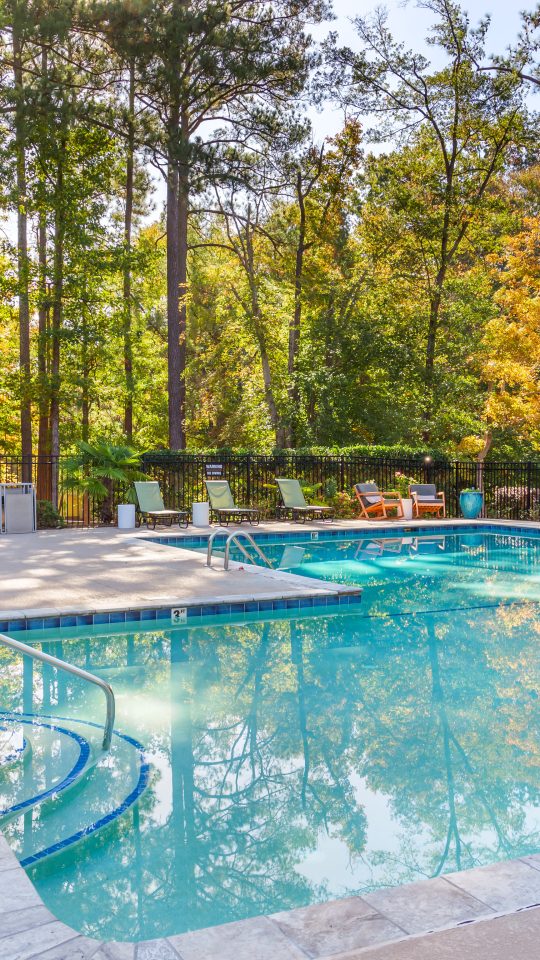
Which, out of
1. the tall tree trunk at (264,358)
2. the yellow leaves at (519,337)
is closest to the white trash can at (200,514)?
the tall tree trunk at (264,358)

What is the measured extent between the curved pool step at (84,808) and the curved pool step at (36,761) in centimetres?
5

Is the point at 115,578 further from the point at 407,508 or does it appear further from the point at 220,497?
the point at 407,508

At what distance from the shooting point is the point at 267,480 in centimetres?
1786

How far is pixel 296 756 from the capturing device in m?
4.64

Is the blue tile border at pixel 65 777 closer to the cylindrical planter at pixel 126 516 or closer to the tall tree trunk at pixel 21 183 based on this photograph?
the cylindrical planter at pixel 126 516

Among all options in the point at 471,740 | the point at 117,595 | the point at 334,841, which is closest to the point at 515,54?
the point at 117,595

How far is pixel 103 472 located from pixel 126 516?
2.78 ft

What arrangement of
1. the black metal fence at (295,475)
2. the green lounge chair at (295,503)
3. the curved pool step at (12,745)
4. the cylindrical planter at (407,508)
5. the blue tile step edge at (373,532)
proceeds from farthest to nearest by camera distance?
the cylindrical planter at (407,508)
the black metal fence at (295,475)
the green lounge chair at (295,503)
the blue tile step edge at (373,532)
the curved pool step at (12,745)

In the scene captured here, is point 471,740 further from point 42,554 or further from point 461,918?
point 42,554

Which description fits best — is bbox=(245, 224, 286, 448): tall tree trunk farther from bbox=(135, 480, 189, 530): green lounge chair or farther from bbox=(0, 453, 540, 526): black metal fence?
bbox=(135, 480, 189, 530): green lounge chair

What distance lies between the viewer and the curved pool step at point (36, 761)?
3941mm

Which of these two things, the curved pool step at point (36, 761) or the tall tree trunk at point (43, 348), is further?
the tall tree trunk at point (43, 348)

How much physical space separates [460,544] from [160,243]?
18833mm

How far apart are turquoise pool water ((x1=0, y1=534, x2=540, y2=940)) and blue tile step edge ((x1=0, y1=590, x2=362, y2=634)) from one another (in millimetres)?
84
